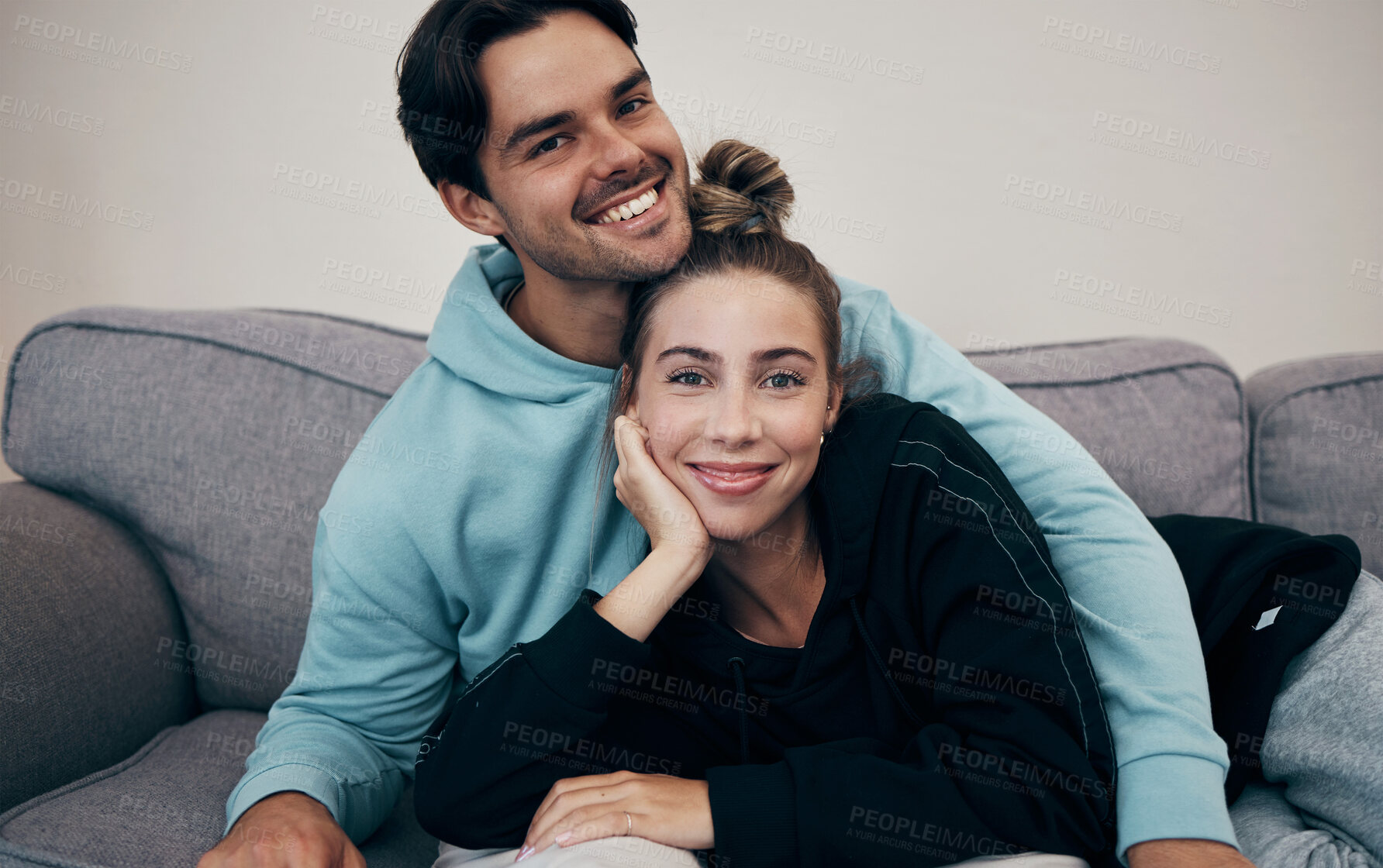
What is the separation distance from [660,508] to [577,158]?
0.52m

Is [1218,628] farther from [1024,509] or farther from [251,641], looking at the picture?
[251,641]

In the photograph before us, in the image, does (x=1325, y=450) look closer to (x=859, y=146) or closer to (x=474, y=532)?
(x=859, y=146)

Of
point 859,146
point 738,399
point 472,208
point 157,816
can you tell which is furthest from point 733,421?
point 859,146

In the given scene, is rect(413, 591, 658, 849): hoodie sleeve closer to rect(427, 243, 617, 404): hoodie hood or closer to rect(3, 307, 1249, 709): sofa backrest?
rect(427, 243, 617, 404): hoodie hood

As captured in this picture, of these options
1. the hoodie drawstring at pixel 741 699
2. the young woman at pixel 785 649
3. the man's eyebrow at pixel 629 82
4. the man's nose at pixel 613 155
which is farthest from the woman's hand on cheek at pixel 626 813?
the man's eyebrow at pixel 629 82

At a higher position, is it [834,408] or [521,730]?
[834,408]

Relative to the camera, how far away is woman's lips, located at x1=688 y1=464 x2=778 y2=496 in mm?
1148

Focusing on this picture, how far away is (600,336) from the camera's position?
4.72 ft

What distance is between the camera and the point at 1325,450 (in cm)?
168

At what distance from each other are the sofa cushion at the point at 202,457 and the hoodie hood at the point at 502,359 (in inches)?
13.6

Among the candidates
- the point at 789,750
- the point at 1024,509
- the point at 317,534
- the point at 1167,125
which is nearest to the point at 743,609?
the point at 789,750

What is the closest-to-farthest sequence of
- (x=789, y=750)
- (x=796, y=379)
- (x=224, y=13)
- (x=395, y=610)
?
(x=789, y=750)
(x=796, y=379)
(x=395, y=610)
(x=224, y=13)

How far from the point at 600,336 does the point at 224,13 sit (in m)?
1.30

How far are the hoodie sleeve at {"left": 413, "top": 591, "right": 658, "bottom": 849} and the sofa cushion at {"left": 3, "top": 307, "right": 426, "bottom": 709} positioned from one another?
589 mm
